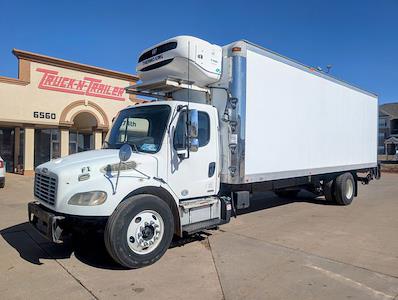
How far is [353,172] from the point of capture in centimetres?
1177

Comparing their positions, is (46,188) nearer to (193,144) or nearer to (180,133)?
(180,133)

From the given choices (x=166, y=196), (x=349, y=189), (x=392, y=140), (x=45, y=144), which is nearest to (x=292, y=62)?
(x=166, y=196)

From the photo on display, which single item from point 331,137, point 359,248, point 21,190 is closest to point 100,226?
point 359,248

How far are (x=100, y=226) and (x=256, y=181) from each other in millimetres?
3191

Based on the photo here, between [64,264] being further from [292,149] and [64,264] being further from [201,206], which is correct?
[292,149]

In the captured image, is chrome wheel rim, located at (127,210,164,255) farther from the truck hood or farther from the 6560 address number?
the 6560 address number

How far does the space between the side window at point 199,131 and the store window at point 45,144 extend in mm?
16991

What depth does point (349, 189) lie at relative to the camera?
11328 millimetres

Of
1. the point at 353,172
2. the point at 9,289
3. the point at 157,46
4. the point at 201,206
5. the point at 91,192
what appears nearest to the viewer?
the point at 9,289

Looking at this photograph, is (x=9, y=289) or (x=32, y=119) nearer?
(x=9, y=289)

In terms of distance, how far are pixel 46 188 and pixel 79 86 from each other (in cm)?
1607

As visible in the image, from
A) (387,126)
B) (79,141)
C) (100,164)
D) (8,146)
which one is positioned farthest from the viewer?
(387,126)

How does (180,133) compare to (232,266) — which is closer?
(232,266)

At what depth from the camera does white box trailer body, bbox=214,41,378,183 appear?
22.3 feet
